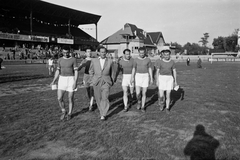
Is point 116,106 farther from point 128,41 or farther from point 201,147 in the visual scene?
point 128,41

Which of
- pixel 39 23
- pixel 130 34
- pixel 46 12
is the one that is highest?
pixel 46 12

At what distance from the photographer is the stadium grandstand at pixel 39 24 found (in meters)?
39.2

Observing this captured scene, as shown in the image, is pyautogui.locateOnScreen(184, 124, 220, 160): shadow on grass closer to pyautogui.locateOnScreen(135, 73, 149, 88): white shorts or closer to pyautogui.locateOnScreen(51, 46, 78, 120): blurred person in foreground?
pyautogui.locateOnScreen(135, 73, 149, 88): white shorts

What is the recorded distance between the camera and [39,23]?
169 ft

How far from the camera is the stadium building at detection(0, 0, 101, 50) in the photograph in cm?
3925

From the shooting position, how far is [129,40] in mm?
65438

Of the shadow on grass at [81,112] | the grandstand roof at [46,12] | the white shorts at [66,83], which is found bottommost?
the shadow on grass at [81,112]

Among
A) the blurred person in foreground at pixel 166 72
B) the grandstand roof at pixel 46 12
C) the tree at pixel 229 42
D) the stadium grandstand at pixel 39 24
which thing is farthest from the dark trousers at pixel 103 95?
the tree at pixel 229 42

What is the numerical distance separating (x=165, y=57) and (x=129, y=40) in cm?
6020

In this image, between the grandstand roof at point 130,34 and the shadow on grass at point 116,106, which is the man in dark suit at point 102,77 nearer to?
the shadow on grass at point 116,106

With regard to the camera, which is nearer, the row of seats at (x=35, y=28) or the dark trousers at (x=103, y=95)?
the dark trousers at (x=103, y=95)

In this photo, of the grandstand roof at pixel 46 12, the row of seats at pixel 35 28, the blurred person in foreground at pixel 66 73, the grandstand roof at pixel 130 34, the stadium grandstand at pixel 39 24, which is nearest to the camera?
the blurred person in foreground at pixel 66 73

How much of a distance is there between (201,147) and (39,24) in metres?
53.7

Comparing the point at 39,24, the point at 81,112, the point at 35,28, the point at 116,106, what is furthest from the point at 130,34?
the point at 81,112
